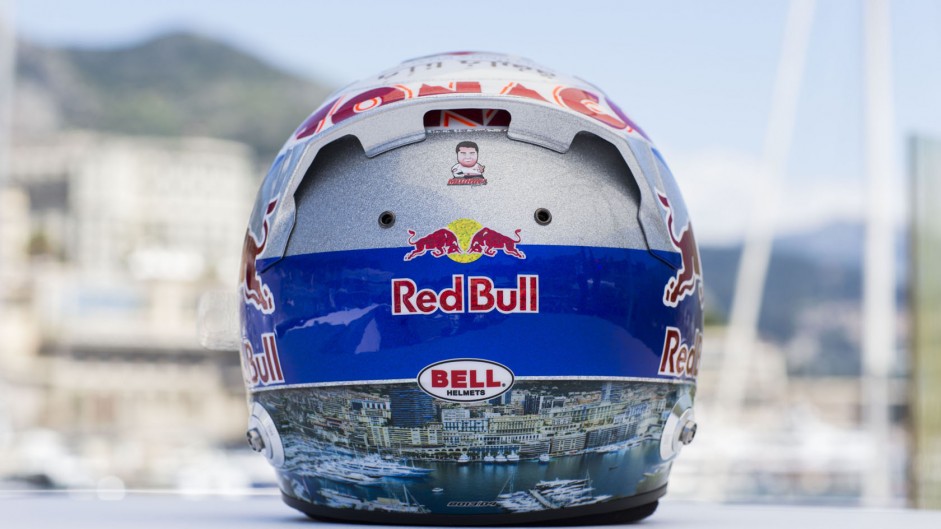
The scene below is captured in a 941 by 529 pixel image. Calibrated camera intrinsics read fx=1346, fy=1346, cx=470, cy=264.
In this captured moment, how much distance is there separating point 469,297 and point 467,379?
170mm

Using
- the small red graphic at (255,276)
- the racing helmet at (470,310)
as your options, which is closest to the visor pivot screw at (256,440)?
the racing helmet at (470,310)

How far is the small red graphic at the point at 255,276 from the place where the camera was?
3.03 metres

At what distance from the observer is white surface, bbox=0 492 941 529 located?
9.45 feet

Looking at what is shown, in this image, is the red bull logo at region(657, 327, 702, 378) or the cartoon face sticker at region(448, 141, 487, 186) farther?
the red bull logo at region(657, 327, 702, 378)

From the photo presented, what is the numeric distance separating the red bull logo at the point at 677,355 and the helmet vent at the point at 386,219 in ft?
2.17

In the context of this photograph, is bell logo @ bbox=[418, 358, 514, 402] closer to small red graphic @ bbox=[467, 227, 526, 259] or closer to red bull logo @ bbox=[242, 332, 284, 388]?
small red graphic @ bbox=[467, 227, 526, 259]

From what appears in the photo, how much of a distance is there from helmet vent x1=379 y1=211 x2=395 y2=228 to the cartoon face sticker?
14 cm

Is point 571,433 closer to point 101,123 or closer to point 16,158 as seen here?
point 16,158

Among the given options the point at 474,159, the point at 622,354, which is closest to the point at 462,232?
the point at 474,159

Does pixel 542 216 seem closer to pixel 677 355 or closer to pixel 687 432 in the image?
pixel 677 355

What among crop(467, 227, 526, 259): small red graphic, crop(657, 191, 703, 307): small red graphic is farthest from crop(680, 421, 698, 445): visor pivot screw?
crop(467, 227, 526, 259): small red graphic

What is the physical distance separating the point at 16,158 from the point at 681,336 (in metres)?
74.2

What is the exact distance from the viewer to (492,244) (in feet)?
9.14

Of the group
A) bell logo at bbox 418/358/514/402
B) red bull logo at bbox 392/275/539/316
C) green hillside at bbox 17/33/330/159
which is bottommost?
bell logo at bbox 418/358/514/402
